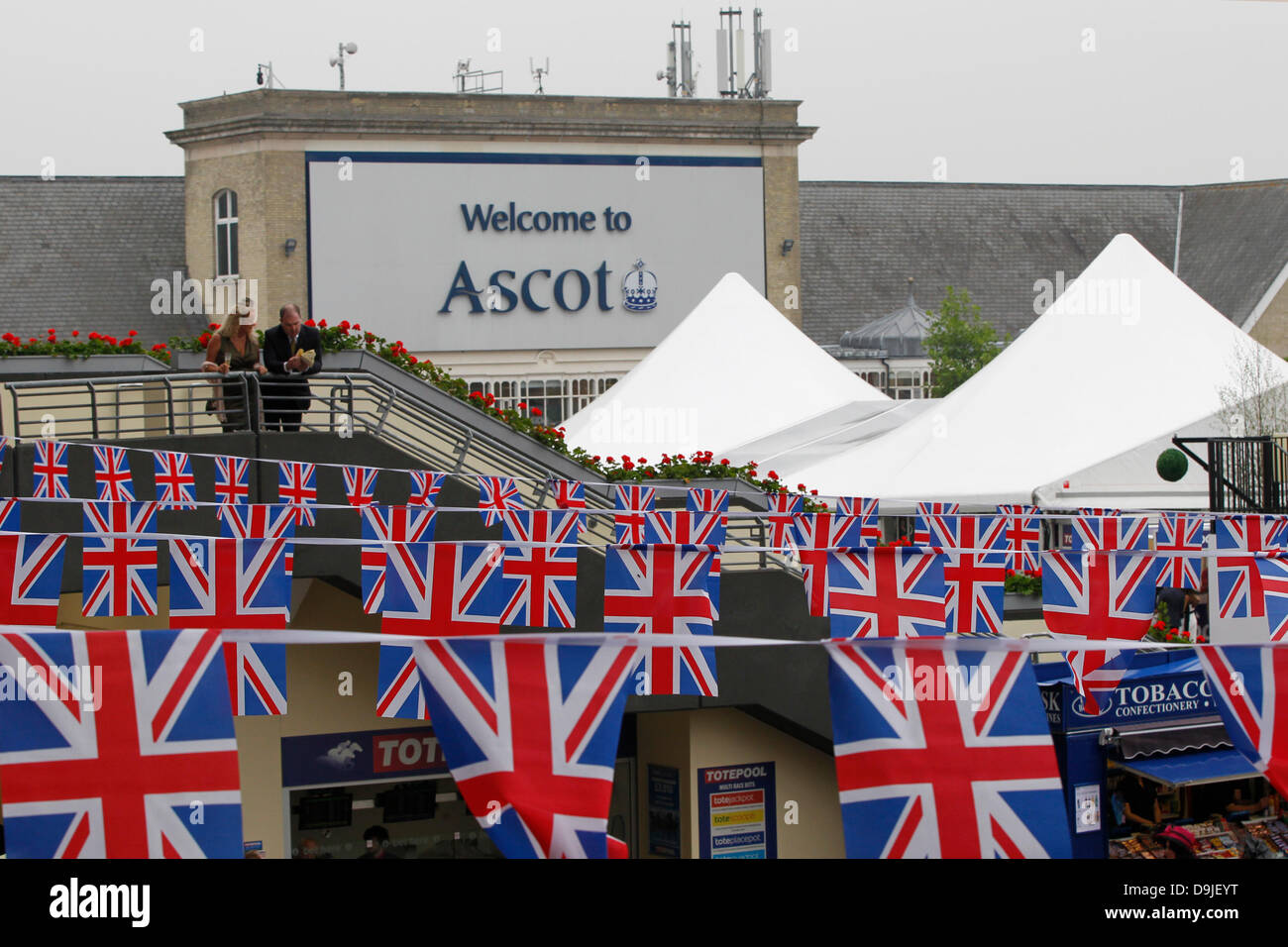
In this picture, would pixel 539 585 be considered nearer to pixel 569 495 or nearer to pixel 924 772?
pixel 569 495

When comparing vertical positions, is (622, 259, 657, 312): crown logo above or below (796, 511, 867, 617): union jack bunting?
above

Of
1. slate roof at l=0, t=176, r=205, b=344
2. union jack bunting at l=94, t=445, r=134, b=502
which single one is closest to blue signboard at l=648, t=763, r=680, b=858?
union jack bunting at l=94, t=445, r=134, b=502

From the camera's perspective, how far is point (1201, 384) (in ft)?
62.8

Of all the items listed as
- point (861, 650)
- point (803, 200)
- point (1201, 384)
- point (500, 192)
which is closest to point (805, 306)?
point (803, 200)

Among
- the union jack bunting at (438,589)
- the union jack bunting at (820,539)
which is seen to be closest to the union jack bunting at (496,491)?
the union jack bunting at (820,539)

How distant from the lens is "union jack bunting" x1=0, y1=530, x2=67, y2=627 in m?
9.53

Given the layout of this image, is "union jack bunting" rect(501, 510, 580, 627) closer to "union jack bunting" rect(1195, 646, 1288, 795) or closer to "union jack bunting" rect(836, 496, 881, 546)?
"union jack bunting" rect(836, 496, 881, 546)

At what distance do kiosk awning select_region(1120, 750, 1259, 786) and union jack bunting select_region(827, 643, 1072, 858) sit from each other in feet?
28.9

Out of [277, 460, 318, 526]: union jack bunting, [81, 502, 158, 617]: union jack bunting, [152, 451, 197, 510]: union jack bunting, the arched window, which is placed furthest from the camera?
the arched window

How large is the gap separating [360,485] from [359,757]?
8.73 ft

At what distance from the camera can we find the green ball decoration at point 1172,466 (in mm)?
17672

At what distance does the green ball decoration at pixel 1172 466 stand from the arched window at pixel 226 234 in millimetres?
32951
